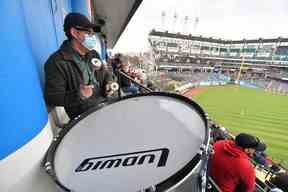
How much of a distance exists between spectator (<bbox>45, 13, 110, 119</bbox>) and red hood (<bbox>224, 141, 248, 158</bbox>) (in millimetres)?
994

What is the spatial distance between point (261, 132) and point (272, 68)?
88.2 feet

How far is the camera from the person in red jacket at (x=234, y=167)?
1.27 m

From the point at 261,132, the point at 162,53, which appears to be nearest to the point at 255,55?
the point at 162,53

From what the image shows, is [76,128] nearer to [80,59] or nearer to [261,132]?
[80,59]

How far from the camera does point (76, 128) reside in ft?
2.20

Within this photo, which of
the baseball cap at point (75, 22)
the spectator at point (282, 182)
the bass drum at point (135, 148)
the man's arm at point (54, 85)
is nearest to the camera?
the bass drum at point (135, 148)

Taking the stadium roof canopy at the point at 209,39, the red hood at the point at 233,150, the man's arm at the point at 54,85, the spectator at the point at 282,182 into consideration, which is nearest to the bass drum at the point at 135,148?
the man's arm at the point at 54,85

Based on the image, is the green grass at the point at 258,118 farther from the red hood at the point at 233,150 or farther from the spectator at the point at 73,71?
the spectator at the point at 73,71

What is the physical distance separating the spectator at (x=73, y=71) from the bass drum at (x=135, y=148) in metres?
0.25

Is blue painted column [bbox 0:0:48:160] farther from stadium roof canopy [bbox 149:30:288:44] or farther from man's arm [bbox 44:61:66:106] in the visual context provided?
stadium roof canopy [bbox 149:30:288:44]

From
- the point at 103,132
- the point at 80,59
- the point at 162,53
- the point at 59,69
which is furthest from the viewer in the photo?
the point at 162,53

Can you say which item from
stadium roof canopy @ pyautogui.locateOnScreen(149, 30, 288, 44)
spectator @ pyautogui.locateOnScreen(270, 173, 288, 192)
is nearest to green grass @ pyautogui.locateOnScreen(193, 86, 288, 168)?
spectator @ pyautogui.locateOnScreen(270, 173, 288, 192)

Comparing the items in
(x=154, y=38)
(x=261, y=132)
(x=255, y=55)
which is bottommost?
(x=261, y=132)

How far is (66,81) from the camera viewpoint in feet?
3.12
